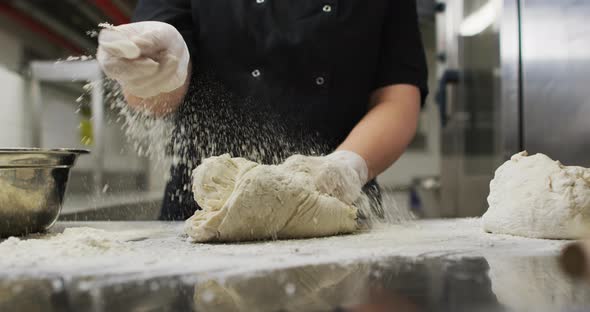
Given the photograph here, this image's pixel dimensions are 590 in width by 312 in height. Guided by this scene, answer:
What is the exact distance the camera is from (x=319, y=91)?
1.70 m

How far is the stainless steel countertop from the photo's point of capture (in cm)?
57

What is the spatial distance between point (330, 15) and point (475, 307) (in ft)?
4.32

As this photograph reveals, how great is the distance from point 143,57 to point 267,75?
21.2 inches

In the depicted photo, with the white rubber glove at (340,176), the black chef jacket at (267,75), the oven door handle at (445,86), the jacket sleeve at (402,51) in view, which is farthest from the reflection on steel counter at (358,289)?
the oven door handle at (445,86)

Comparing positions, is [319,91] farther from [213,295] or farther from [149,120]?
[213,295]

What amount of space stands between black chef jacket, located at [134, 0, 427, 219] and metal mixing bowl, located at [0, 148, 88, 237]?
1.52ft

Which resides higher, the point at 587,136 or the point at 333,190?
the point at 587,136

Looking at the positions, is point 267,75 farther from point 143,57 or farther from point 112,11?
point 112,11

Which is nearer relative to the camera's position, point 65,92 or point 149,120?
point 149,120

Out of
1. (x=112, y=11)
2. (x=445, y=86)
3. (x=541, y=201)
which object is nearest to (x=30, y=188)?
(x=541, y=201)

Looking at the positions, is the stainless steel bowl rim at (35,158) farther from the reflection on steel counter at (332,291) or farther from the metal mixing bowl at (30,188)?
the reflection on steel counter at (332,291)

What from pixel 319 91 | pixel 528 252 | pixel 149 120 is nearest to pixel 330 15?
pixel 319 91

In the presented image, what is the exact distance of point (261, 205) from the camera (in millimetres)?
1067

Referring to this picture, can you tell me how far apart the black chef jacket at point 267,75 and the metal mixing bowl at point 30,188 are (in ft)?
1.52
